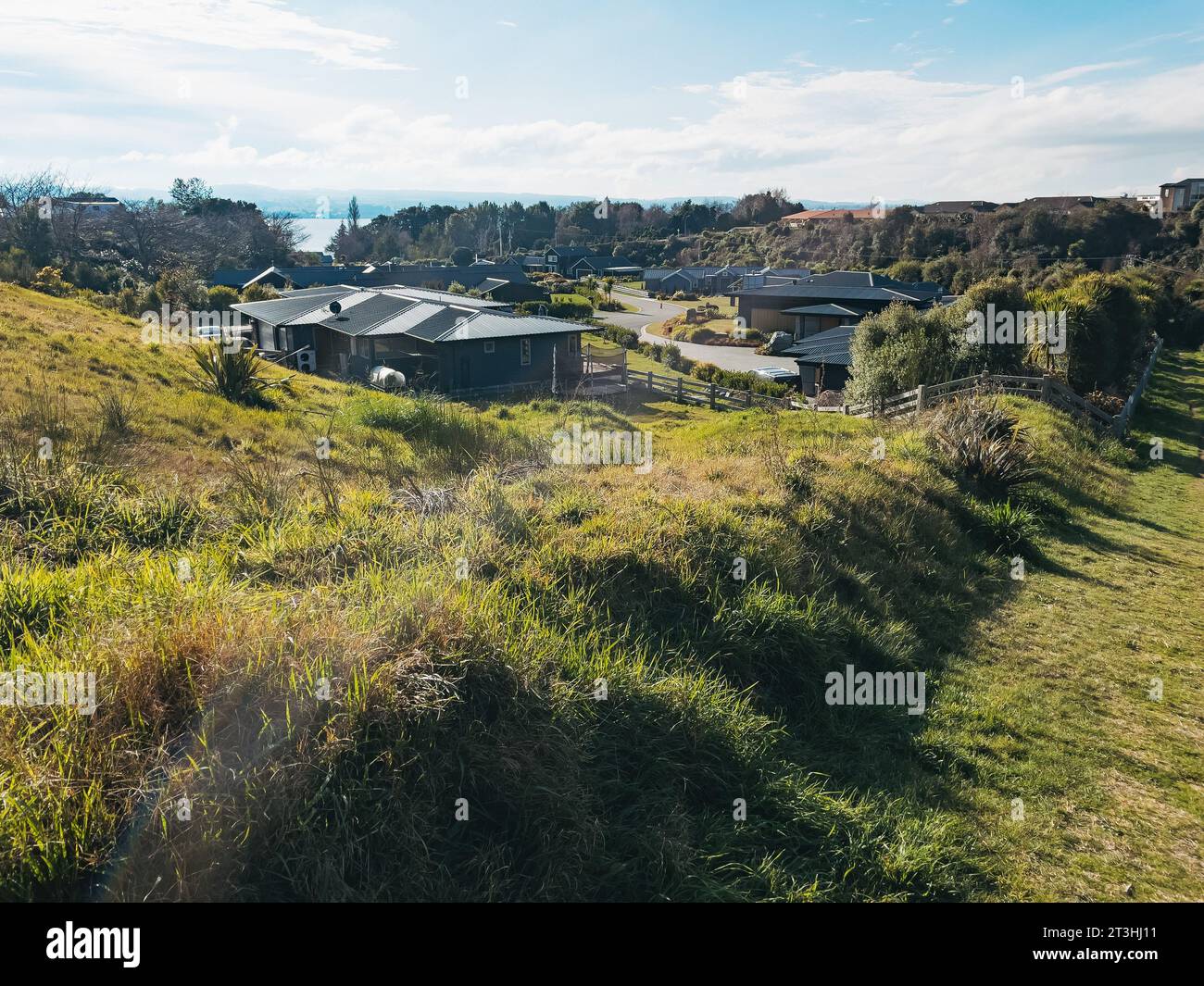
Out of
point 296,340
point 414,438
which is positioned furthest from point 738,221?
point 414,438

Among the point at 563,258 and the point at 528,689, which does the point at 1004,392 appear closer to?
the point at 528,689

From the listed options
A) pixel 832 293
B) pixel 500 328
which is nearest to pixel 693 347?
pixel 832 293

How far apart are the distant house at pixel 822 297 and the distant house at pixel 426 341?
21067mm

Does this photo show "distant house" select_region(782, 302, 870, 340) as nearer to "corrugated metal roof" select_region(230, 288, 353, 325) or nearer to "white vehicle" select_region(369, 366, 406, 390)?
"white vehicle" select_region(369, 366, 406, 390)

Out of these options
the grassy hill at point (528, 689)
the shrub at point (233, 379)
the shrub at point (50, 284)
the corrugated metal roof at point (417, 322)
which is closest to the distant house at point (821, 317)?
the corrugated metal roof at point (417, 322)

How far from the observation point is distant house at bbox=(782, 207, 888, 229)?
9931cm

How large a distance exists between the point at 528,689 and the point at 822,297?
5091 centimetres

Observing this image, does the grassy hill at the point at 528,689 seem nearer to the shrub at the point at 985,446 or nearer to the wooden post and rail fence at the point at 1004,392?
the shrub at the point at 985,446

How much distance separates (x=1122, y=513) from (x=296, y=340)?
1376 inches

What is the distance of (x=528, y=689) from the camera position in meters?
4.89

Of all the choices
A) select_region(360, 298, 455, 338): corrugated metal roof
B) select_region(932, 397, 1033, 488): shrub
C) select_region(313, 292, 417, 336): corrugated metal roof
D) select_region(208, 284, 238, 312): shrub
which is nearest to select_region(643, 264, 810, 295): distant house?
select_region(208, 284, 238, 312): shrub

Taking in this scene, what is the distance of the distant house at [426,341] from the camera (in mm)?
33094

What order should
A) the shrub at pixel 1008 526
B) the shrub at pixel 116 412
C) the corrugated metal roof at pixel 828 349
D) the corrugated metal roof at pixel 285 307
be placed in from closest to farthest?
the shrub at pixel 116 412, the shrub at pixel 1008 526, the corrugated metal roof at pixel 828 349, the corrugated metal roof at pixel 285 307
